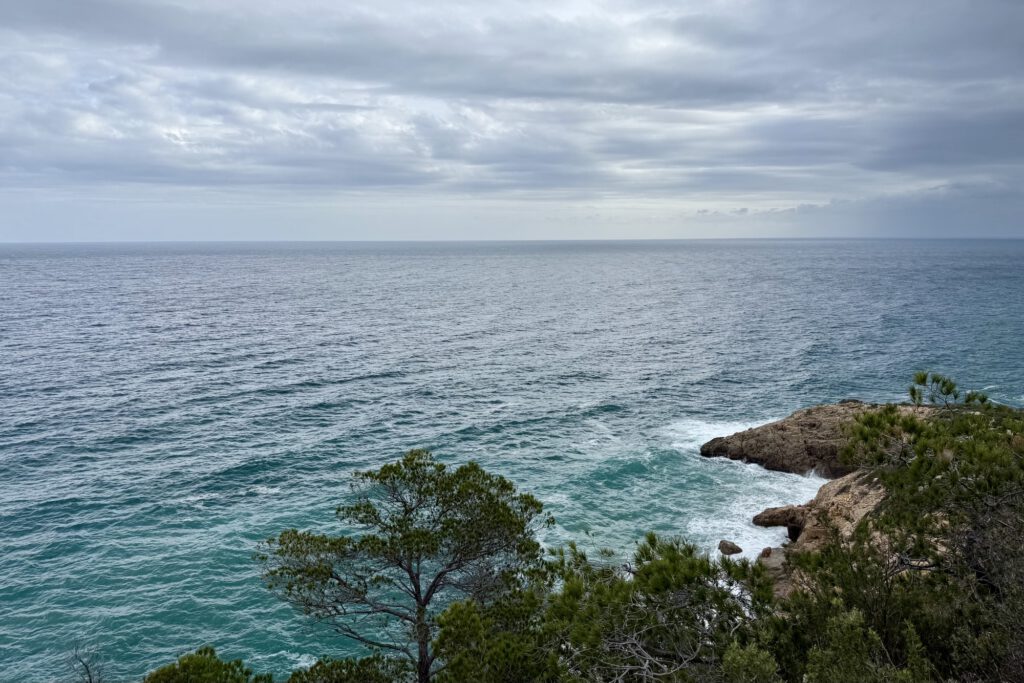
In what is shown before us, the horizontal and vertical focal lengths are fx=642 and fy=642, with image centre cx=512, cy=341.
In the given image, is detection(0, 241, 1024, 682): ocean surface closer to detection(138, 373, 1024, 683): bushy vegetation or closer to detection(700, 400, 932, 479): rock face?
detection(700, 400, 932, 479): rock face

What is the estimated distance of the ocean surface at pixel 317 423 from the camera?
34875mm

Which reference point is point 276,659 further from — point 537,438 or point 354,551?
point 537,438

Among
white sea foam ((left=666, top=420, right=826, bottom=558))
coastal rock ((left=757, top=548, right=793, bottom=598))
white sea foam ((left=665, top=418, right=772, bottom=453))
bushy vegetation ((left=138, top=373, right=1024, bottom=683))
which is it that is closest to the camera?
bushy vegetation ((left=138, top=373, right=1024, bottom=683))

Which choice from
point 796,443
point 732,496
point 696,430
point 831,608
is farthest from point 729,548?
point 696,430

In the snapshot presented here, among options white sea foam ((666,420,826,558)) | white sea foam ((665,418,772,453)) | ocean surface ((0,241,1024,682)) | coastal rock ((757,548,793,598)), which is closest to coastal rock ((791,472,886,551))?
coastal rock ((757,548,793,598))

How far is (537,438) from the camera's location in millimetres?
58719

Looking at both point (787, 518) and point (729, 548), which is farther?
→ point (787, 518)

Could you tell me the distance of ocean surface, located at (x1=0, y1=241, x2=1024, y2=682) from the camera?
34875 millimetres

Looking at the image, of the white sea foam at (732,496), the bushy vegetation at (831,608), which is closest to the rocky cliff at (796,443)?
the white sea foam at (732,496)

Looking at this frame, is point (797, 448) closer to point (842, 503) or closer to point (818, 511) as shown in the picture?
point (842, 503)

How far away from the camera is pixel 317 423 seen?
61156 millimetres

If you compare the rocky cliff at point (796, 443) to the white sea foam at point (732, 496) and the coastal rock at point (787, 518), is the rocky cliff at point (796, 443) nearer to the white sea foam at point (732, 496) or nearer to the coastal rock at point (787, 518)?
the white sea foam at point (732, 496)

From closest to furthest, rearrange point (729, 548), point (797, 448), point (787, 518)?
point (729, 548) < point (787, 518) < point (797, 448)

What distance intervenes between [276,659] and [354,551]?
10596mm
